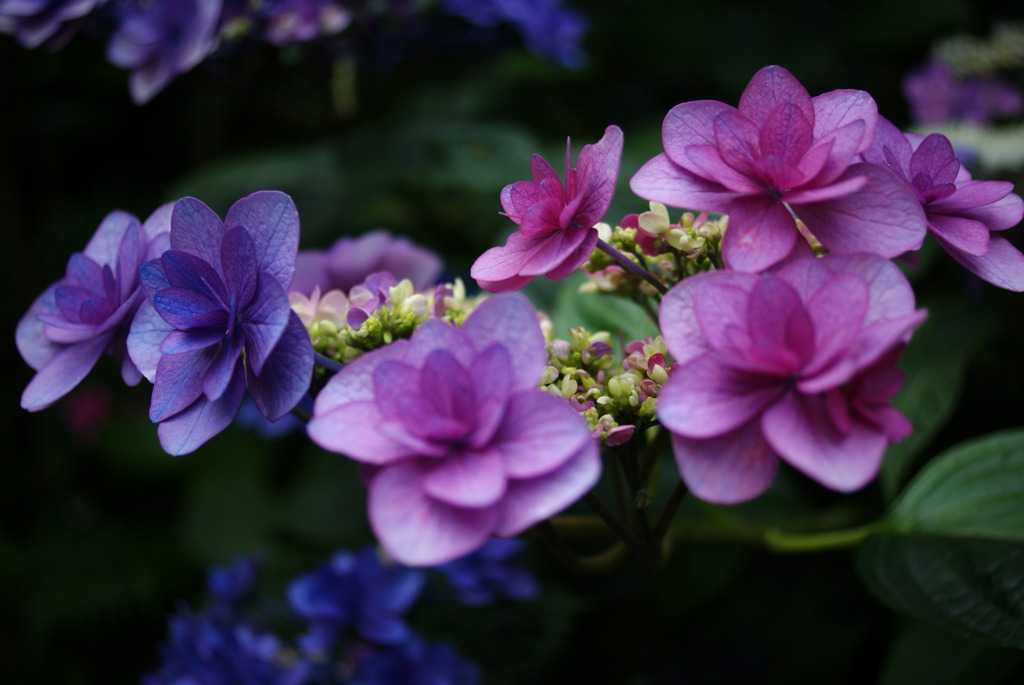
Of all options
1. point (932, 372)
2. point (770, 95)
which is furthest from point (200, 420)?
point (932, 372)

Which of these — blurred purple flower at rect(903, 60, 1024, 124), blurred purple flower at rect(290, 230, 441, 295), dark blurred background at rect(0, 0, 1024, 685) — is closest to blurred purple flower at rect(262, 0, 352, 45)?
dark blurred background at rect(0, 0, 1024, 685)

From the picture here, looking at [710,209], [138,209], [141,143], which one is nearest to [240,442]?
[138,209]

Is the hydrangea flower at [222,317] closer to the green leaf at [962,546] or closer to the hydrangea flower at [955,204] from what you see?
the hydrangea flower at [955,204]

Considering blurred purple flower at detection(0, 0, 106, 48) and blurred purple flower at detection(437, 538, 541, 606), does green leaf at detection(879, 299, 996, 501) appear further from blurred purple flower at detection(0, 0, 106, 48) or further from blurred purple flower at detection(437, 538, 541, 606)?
blurred purple flower at detection(0, 0, 106, 48)

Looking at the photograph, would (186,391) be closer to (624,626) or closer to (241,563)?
(241,563)

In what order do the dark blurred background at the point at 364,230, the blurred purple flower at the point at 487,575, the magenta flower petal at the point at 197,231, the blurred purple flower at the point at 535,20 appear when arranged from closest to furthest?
the magenta flower petal at the point at 197,231 → the blurred purple flower at the point at 487,575 → the dark blurred background at the point at 364,230 → the blurred purple flower at the point at 535,20

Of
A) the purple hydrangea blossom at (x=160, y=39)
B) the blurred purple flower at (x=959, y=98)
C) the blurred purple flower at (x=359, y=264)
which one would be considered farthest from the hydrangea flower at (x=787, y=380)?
the blurred purple flower at (x=959, y=98)

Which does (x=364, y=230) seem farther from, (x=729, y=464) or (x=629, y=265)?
(x=729, y=464)
